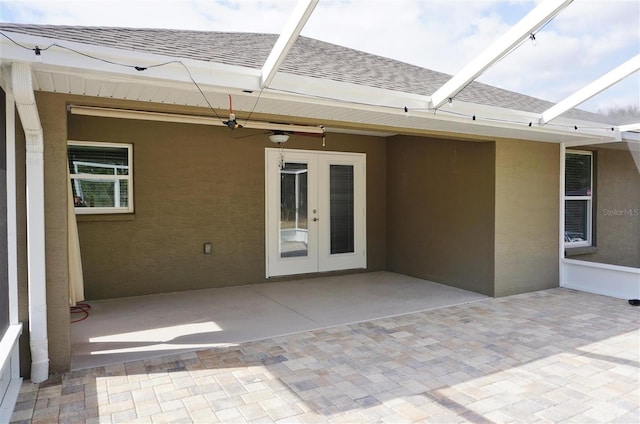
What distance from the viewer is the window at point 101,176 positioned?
6.05 m

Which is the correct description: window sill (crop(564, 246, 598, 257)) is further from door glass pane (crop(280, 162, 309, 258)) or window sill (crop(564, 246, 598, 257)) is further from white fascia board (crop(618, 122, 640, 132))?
door glass pane (crop(280, 162, 309, 258))

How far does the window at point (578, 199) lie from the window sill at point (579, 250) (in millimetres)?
93

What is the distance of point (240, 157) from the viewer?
7082mm

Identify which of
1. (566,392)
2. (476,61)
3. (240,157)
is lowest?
(566,392)

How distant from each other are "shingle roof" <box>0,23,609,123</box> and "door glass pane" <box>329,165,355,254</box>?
327 cm

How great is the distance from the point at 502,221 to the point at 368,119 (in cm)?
276

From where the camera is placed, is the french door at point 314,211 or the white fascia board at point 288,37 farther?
the french door at point 314,211

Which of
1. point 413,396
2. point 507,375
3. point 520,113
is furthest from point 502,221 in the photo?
point 413,396

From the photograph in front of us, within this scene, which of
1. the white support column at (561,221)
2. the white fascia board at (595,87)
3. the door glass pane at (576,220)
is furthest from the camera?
the door glass pane at (576,220)

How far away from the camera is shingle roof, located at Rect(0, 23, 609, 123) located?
11.3 feet

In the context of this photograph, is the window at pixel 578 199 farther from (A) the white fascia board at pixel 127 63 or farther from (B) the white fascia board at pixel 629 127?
(A) the white fascia board at pixel 127 63

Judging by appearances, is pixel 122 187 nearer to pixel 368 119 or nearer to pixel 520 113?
pixel 368 119

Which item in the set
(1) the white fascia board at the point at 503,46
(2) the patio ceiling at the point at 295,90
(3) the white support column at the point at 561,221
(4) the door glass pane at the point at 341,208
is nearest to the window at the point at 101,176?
(2) the patio ceiling at the point at 295,90

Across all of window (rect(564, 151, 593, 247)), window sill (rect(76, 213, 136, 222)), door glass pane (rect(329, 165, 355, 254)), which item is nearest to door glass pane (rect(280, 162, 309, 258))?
door glass pane (rect(329, 165, 355, 254))
